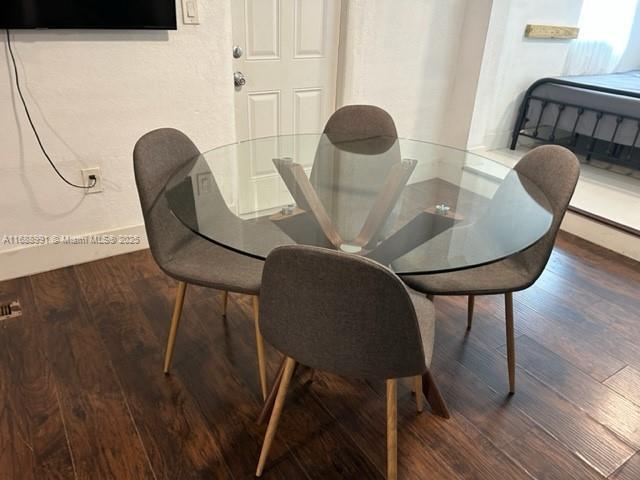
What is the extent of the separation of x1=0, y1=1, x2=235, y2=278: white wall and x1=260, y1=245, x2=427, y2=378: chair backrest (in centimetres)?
159

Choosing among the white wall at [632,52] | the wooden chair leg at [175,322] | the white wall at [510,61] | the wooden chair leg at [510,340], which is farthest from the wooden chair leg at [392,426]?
the white wall at [632,52]

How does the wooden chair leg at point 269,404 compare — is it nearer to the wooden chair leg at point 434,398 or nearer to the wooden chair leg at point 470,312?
the wooden chair leg at point 434,398

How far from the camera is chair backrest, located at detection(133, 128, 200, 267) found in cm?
144

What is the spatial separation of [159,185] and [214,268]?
332mm

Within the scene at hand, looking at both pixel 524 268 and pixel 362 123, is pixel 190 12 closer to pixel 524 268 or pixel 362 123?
pixel 362 123

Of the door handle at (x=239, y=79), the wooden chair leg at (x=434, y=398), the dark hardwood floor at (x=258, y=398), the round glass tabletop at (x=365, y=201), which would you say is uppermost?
the door handle at (x=239, y=79)

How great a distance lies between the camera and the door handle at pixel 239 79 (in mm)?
2587

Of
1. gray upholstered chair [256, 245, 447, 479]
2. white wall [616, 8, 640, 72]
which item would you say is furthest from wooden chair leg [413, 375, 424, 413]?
white wall [616, 8, 640, 72]

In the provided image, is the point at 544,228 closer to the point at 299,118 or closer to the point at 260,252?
the point at 260,252

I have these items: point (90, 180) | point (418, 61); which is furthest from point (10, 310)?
point (418, 61)

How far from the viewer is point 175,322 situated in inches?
63.9

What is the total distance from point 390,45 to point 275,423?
2.65 metres

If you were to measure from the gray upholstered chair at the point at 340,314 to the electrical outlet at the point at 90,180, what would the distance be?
158 centimetres

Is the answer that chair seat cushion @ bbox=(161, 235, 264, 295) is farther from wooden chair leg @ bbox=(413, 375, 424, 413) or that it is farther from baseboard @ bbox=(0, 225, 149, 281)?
baseboard @ bbox=(0, 225, 149, 281)
